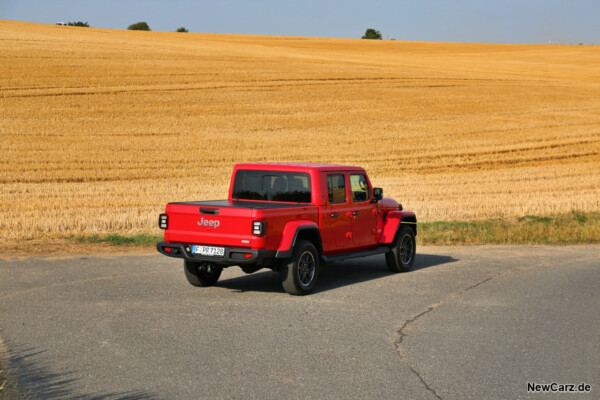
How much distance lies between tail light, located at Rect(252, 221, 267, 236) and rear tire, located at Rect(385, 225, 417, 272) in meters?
3.12

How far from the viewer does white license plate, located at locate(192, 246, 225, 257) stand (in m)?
9.61

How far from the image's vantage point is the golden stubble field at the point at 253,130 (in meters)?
21.2

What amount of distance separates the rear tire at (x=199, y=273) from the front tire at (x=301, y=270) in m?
1.24

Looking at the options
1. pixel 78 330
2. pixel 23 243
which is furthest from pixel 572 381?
pixel 23 243

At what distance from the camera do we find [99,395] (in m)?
5.66

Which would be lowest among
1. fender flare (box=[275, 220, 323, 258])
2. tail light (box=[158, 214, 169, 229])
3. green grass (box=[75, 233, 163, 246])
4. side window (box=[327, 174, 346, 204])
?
green grass (box=[75, 233, 163, 246])

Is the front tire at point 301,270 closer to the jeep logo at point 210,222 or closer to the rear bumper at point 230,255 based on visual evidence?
the rear bumper at point 230,255

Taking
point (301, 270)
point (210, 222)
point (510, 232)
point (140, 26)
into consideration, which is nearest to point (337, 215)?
point (301, 270)

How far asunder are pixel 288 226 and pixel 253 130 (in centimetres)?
2275

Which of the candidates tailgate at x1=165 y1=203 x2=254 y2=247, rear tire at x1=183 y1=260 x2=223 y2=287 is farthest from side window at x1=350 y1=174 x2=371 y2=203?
tailgate at x1=165 y1=203 x2=254 y2=247

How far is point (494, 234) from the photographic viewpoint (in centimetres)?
1619

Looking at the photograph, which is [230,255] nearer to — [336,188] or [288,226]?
[288,226]

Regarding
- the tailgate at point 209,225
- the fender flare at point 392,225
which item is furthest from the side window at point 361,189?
the tailgate at point 209,225

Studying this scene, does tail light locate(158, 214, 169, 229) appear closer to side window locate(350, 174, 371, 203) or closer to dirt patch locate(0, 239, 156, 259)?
side window locate(350, 174, 371, 203)
